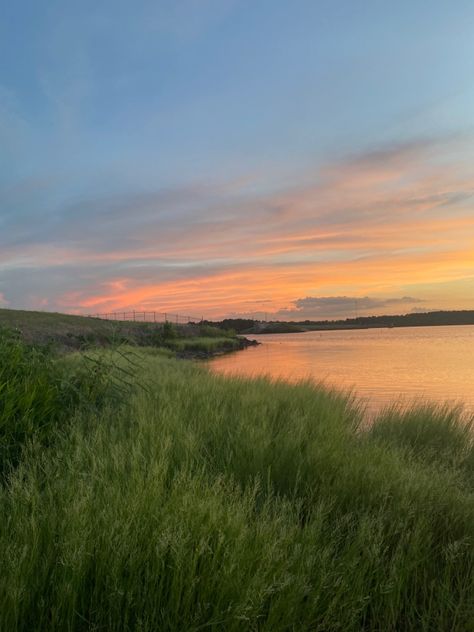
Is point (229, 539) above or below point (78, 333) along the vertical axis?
below

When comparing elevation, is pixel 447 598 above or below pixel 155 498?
below

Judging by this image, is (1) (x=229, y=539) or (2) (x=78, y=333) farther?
(2) (x=78, y=333)

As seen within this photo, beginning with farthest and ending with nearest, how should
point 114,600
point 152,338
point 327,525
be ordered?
point 152,338 → point 327,525 → point 114,600

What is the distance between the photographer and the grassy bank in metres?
2.35

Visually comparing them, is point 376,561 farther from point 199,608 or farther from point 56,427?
point 56,427

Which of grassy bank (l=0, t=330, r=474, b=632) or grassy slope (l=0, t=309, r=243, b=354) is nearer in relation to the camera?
grassy bank (l=0, t=330, r=474, b=632)

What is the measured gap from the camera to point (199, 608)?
2186mm

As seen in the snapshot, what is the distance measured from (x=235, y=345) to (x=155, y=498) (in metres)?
55.3

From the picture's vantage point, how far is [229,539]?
106 inches

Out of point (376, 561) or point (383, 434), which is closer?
point (376, 561)

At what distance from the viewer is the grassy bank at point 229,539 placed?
2.35 metres

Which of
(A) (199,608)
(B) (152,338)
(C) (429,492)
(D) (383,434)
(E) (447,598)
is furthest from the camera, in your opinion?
(B) (152,338)

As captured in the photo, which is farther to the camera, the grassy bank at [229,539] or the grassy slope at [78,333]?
the grassy slope at [78,333]

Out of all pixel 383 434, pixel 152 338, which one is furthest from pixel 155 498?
pixel 152 338
